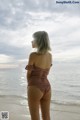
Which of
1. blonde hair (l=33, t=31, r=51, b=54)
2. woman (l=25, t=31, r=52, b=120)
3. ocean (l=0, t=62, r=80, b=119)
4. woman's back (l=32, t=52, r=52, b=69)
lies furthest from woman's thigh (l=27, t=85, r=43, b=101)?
ocean (l=0, t=62, r=80, b=119)

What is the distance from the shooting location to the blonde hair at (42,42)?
2414 millimetres

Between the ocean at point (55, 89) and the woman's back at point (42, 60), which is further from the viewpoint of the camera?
the ocean at point (55, 89)

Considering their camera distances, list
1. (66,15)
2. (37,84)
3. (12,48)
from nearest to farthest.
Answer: (37,84) < (66,15) < (12,48)

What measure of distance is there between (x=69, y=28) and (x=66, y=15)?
0.89 feet

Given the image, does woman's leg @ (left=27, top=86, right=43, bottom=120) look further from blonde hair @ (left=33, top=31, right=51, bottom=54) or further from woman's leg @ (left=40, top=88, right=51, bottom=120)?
blonde hair @ (left=33, top=31, right=51, bottom=54)

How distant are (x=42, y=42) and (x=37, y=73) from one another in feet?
0.79

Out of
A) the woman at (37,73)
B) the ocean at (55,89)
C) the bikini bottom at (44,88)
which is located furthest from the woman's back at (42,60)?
the ocean at (55,89)

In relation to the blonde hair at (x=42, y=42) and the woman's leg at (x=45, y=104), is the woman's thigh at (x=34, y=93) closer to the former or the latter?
the woman's leg at (x=45, y=104)

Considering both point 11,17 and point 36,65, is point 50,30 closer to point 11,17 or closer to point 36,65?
point 11,17

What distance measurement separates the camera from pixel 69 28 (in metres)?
4.71

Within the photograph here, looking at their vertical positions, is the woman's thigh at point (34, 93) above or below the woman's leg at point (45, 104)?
above

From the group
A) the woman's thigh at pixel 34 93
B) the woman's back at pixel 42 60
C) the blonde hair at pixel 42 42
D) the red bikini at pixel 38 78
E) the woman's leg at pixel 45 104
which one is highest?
the blonde hair at pixel 42 42

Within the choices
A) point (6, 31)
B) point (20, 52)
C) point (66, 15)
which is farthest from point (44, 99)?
point (20, 52)

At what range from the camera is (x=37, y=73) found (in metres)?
2.44
